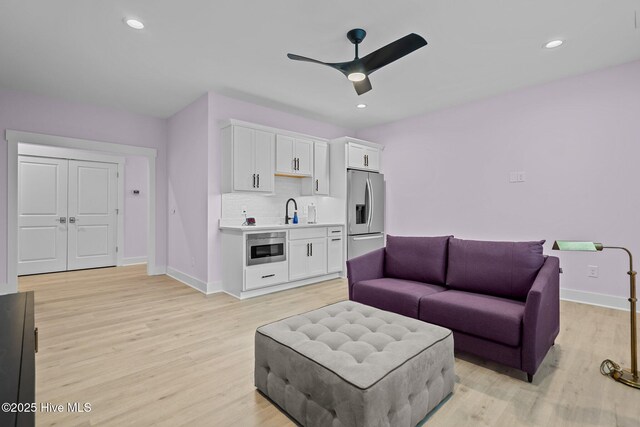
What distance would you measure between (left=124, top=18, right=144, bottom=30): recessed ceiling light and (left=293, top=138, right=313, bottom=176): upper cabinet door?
8.10 feet

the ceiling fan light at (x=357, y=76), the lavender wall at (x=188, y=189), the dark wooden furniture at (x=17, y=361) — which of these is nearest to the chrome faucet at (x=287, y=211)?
the lavender wall at (x=188, y=189)

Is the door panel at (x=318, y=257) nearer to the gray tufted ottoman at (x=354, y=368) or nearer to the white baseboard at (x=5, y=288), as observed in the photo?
the gray tufted ottoman at (x=354, y=368)

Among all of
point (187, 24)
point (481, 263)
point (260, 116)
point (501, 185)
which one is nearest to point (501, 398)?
point (481, 263)

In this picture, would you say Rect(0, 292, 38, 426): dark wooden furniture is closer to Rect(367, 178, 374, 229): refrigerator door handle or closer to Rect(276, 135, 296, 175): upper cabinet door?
Rect(276, 135, 296, 175): upper cabinet door

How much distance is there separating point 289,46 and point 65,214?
5.49m

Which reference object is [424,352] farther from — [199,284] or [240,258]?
[199,284]

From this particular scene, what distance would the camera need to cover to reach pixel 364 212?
5.32 m

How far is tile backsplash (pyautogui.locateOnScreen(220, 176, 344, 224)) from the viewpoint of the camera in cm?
448

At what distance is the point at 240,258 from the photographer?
3.92 m

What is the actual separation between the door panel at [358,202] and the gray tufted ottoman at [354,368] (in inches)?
123

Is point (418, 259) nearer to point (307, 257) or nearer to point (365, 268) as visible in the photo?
point (365, 268)

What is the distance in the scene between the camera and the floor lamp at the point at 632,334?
1890mm

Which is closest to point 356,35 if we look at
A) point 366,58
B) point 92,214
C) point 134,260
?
point 366,58

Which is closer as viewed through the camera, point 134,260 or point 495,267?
point 495,267
